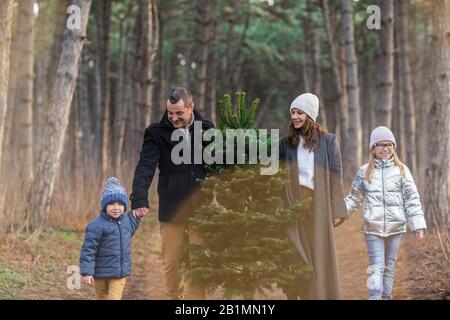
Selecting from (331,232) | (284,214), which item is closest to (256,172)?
(284,214)

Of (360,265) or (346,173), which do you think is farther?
(346,173)

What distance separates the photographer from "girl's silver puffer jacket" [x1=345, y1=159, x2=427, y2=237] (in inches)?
258

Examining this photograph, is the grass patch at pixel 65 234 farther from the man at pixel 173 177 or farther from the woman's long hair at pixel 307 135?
the woman's long hair at pixel 307 135

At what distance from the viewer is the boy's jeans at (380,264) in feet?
21.4

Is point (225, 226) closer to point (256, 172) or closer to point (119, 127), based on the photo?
point (256, 172)

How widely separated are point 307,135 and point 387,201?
1.08 metres

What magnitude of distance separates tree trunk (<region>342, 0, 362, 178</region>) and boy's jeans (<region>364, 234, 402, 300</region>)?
9190 millimetres

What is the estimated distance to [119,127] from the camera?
1939 cm

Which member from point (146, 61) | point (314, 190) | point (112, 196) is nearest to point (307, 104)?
point (314, 190)

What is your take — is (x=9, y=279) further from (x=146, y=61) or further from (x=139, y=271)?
(x=146, y=61)

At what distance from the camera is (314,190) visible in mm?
5984

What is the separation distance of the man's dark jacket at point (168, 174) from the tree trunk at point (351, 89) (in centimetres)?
1007

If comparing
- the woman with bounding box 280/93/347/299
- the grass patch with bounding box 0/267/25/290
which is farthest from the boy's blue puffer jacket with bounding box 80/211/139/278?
the grass patch with bounding box 0/267/25/290

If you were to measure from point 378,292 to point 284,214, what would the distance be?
146 centimetres
